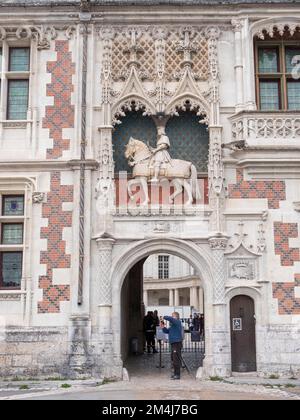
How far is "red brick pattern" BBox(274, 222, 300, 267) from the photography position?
14242 millimetres

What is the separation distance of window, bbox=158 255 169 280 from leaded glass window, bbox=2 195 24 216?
31.3 metres

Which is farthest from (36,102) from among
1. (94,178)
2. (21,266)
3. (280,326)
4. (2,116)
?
(280,326)

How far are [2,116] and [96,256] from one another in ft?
14.6

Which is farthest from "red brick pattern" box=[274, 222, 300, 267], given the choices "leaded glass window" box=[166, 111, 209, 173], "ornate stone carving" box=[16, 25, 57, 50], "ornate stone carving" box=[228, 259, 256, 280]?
"ornate stone carving" box=[16, 25, 57, 50]

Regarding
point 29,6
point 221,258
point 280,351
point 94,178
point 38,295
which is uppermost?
point 29,6

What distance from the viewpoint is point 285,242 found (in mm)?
14328

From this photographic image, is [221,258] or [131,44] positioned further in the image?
[131,44]

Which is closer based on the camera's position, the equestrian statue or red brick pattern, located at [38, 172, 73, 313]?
red brick pattern, located at [38, 172, 73, 313]

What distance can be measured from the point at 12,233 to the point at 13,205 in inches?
28.7

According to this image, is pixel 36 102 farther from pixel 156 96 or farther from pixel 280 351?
pixel 280 351

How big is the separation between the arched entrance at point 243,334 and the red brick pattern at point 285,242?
4.37ft

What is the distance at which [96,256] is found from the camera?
14328 millimetres

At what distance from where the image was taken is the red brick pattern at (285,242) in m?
14.2

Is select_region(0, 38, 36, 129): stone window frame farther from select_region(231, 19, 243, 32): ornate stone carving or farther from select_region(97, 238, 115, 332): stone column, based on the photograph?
select_region(231, 19, 243, 32): ornate stone carving
